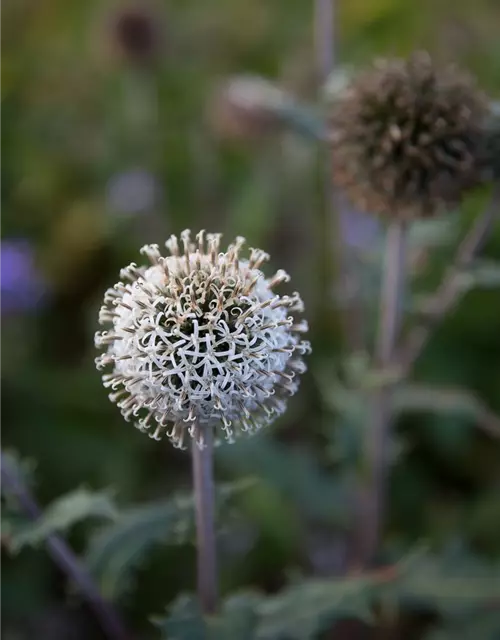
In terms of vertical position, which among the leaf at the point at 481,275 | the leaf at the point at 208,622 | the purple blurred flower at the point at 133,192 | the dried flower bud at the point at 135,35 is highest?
the dried flower bud at the point at 135,35

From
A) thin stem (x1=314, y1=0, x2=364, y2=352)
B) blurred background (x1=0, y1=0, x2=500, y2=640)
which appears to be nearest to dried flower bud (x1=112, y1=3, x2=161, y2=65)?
blurred background (x1=0, y1=0, x2=500, y2=640)

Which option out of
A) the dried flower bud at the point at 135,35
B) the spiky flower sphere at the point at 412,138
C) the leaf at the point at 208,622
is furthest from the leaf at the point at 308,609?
the dried flower bud at the point at 135,35

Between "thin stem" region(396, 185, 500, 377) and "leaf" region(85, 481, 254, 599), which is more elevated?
"thin stem" region(396, 185, 500, 377)

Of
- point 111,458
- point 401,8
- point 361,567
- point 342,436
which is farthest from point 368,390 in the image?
point 401,8

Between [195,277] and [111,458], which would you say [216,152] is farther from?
[195,277]

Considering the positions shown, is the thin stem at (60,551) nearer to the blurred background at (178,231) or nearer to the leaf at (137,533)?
the leaf at (137,533)

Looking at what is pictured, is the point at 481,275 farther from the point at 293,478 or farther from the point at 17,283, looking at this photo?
the point at 17,283

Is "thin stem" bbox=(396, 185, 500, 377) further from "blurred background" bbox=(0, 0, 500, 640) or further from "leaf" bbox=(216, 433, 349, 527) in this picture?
"leaf" bbox=(216, 433, 349, 527)
